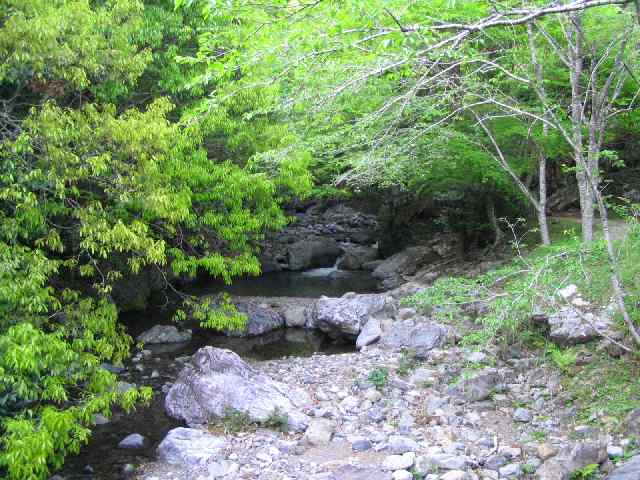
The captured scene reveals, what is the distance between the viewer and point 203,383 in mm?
8016

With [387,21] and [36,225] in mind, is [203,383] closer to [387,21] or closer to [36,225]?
[36,225]

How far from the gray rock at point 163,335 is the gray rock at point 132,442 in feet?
14.4

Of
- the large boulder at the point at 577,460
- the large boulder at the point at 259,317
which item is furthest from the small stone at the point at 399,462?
the large boulder at the point at 259,317

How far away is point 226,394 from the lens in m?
7.77

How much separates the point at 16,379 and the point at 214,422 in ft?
8.92

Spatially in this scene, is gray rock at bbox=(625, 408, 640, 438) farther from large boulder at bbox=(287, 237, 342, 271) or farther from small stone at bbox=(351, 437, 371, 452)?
large boulder at bbox=(287, 237, 342, 271)

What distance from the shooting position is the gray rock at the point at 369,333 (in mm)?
10680

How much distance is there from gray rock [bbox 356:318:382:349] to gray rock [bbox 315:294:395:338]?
44 centimetres

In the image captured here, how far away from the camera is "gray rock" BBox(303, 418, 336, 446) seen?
6.85 metres

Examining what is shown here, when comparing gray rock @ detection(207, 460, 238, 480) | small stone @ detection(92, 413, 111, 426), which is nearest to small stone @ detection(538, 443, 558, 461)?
gray rock @ detection(207, 460, 238, 480)

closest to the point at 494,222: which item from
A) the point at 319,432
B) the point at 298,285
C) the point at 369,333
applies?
the point at 369,333

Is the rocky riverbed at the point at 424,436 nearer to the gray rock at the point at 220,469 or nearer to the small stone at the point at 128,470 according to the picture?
the gray rock at the point at 220,469

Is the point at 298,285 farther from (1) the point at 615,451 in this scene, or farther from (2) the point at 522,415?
(1) the point at 615,451

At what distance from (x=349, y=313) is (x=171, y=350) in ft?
12.3
